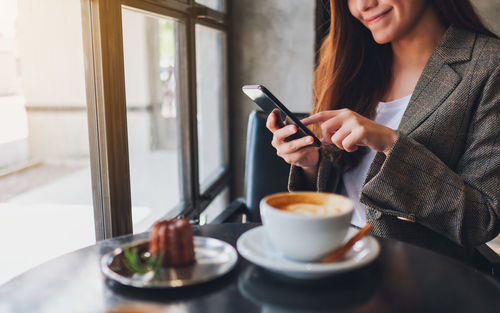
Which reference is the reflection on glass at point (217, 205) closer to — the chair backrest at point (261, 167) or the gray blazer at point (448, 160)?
the chair backrest at point (261, 167)

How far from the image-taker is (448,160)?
98 cm

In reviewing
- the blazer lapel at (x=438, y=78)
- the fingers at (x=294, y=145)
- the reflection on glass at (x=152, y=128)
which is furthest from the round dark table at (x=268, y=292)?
the reflection on glass at (x=152, y=128)

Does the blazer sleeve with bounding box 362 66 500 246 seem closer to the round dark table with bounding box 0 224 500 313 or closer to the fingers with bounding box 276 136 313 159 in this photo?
the fingers with bounding box 276 136 313 159

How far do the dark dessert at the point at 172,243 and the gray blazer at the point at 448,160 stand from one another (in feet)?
1.42

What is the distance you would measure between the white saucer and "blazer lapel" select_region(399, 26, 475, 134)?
445 mm

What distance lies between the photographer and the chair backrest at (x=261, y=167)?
4.80 ft

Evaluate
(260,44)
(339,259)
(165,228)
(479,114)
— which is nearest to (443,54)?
(479,114)

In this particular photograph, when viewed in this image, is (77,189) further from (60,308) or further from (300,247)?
(300,247)

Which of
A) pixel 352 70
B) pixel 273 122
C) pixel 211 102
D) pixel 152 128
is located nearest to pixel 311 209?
pixel 273 122

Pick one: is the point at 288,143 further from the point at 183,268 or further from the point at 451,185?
the point at 183,268

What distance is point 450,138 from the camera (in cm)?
97

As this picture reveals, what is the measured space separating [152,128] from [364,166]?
33.8 inches

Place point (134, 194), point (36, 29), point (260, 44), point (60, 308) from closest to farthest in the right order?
point (60, 308), point (36, 29), point (134, 194), point (260, 44)

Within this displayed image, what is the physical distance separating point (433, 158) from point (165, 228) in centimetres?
56
